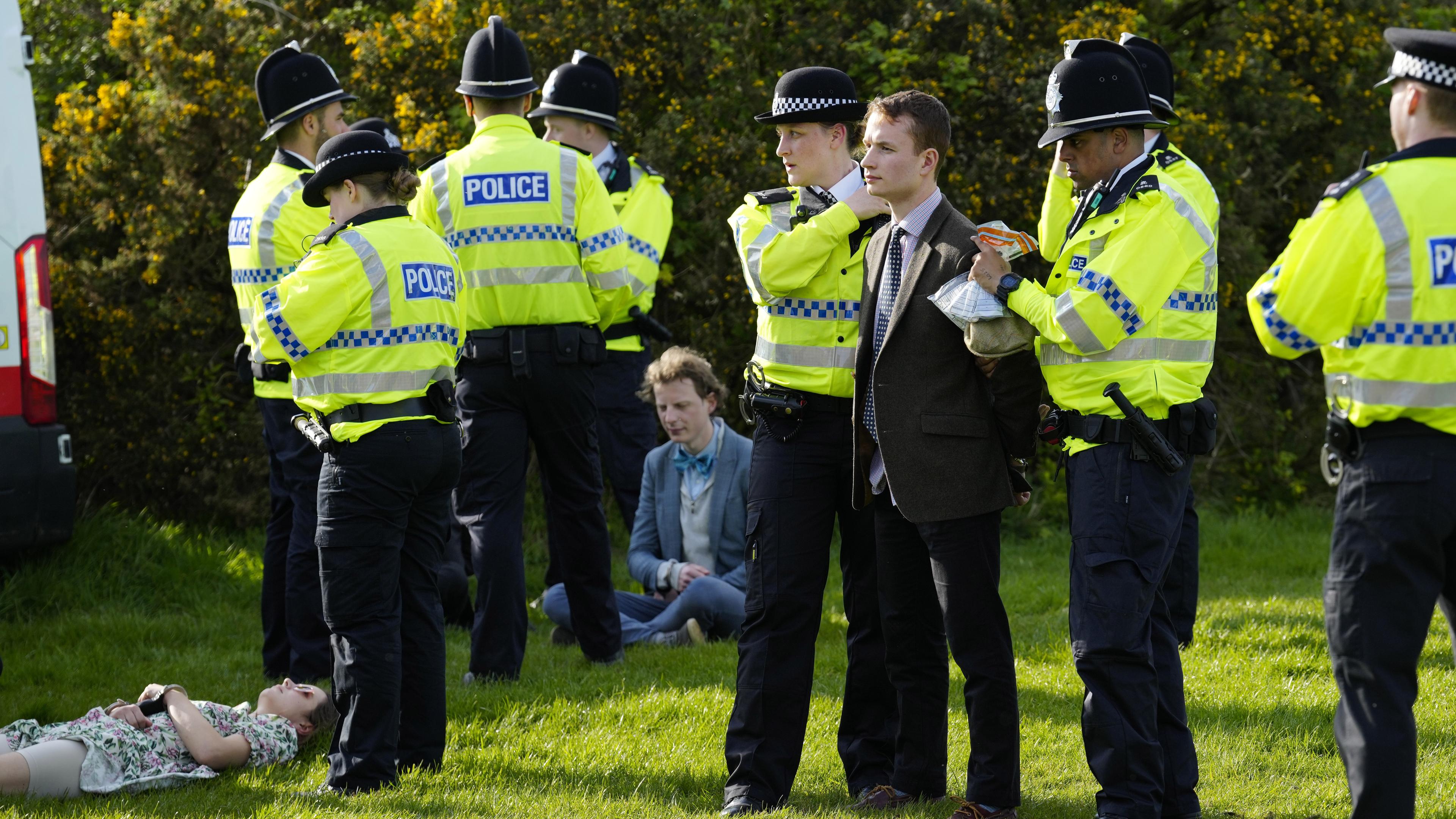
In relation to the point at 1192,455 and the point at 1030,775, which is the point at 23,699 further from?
the point at 1192,455

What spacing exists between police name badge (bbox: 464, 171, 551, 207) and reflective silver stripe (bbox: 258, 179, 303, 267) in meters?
0.73

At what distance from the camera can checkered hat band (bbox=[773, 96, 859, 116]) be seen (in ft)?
14.5

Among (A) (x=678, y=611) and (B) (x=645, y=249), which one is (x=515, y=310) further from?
(A) (x=678, y=611)

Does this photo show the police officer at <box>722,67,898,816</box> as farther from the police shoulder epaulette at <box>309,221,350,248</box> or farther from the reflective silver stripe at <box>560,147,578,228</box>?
the reflective silver stripe at <box>560,147,578,228</box>

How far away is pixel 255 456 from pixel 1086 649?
6.53 m

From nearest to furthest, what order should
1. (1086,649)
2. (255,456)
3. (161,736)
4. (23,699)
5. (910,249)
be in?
(1086,649) < (910,249) < (161,736) < (23,699) < (255,456)

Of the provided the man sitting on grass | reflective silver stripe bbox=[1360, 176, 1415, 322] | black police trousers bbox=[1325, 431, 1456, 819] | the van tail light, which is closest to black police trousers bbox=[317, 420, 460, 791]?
the man sitting on grass

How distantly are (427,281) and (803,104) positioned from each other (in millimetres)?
1365

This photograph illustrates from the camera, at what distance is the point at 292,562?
6.05 meters

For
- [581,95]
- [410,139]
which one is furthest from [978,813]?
[410,139]

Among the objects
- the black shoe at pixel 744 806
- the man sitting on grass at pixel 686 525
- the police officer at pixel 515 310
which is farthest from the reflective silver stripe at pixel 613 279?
the black shoe at pixel 744 806

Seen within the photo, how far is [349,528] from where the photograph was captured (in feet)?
15.0

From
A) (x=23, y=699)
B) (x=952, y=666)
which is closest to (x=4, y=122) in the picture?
(x=23, y=699)

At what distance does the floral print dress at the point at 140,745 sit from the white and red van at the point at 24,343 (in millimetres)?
1486
